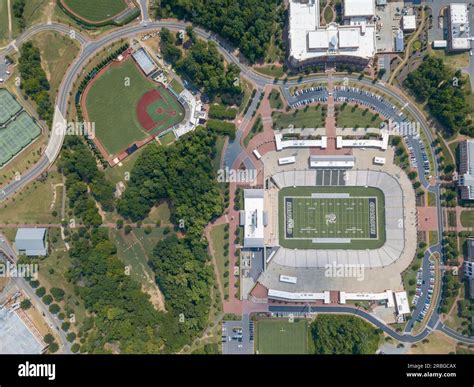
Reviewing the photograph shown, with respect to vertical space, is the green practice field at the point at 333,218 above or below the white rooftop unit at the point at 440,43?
below

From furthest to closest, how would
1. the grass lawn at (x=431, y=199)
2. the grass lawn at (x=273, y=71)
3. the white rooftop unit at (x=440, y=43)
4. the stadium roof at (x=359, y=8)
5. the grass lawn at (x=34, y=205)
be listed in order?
the grass lawn at (x=273, y=71), the grass lawn at (x=431, y=199), the grass lawn at (x=34, y=205), the white rooftop unit at (x=440, y=43), the stadium roof at (x=359, y=8)

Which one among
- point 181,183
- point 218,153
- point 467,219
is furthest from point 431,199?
point 181,183

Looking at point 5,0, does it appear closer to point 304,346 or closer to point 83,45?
point 83,45

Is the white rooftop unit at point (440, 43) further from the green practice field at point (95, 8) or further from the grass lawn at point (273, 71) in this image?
the green practice field at point (95, 8)

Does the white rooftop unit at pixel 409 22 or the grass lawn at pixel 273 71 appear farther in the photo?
the grass lawn at pixel 273 71

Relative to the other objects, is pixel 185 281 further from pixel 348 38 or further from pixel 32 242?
pixel 348 38

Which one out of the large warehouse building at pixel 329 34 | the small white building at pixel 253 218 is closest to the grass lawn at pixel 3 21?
the large warehouse building at pixel 329 34
